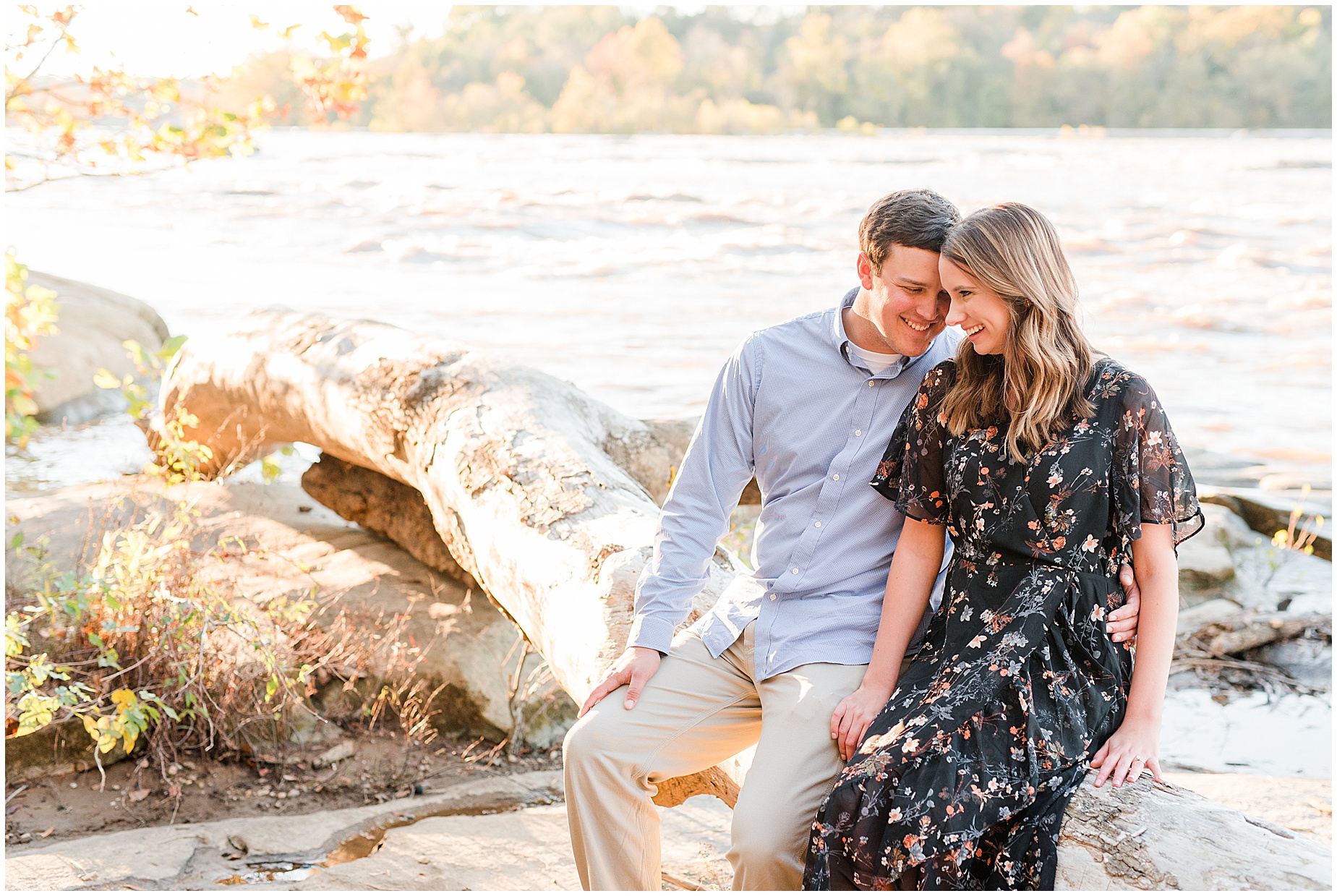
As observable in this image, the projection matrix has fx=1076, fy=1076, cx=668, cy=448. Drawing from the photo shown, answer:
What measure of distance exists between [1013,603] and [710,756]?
2.22 feet

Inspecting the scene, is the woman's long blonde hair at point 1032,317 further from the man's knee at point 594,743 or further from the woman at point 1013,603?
the man's knee at point 594,743

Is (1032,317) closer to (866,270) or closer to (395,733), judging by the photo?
(866,270)

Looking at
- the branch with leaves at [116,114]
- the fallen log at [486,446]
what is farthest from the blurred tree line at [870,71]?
the fallen log at [486,446]

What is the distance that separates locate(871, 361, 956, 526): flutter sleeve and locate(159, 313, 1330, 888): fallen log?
549 mm

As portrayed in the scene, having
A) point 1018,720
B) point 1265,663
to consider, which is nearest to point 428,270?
point 1265,663

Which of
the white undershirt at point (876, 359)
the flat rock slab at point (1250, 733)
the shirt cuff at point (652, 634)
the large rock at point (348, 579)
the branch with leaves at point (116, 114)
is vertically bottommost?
the flat rock slab at point (1250, 733)

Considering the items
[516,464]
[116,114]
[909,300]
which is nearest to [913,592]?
[909,300]


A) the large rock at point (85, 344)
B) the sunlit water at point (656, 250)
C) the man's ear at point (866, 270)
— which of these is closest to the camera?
the man's ear at point (866, 270)

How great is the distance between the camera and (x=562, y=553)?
2.61m

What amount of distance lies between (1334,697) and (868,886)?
315 centimetres

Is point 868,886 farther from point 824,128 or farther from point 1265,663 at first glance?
point 824,128

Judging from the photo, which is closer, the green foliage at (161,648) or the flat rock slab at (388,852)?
the flat rock slab at (388,852)

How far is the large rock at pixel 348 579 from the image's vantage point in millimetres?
3584

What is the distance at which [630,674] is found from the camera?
82.6 inches
